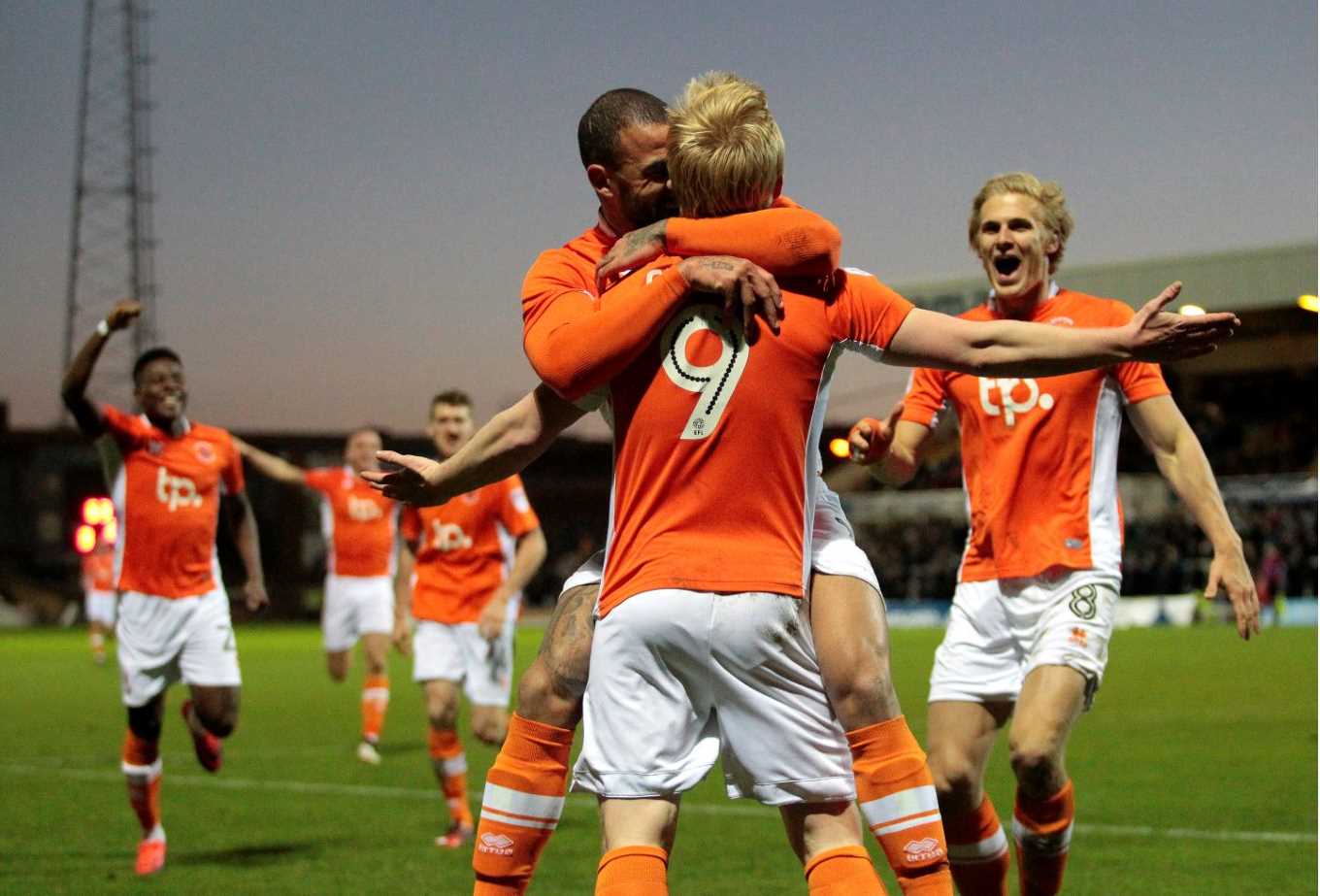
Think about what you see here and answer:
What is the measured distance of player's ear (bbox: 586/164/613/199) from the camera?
409 centimetres

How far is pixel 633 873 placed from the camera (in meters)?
3.79

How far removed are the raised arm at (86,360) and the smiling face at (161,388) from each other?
550 mm

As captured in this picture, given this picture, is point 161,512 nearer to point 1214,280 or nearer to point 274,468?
point 274,468

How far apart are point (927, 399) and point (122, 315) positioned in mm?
3533

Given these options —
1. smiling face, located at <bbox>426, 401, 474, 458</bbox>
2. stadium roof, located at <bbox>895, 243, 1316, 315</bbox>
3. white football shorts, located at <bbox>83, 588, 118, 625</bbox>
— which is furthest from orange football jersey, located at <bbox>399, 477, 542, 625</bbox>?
stadium roof, located at <bbox>895, 243, 1316, 315</bbox>

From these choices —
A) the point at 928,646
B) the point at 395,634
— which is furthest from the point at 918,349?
the point at 928,646

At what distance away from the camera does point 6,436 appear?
58.4m

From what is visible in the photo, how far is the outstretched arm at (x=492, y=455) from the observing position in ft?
13.5

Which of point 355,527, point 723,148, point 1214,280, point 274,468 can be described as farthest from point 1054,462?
point 1214,280

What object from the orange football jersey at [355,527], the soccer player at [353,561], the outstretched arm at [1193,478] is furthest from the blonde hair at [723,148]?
the orange football jersey at [355,527]

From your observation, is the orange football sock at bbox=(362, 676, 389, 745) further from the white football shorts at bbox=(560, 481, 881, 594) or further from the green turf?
the white football shorts at bbox=(560, 481, 881, 594)

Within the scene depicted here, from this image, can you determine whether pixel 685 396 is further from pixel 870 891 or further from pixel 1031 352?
pixel 870 891

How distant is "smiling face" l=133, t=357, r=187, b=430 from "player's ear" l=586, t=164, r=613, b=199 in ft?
18.2

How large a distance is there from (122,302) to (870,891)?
484 cm
